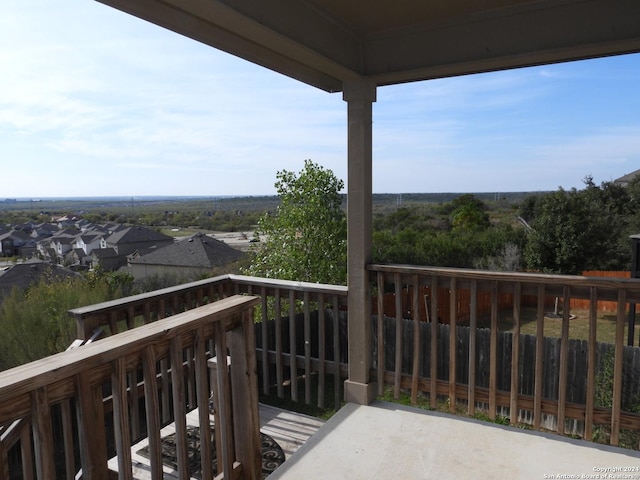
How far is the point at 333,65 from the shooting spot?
8.13ft

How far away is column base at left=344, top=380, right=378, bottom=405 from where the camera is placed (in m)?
2.95

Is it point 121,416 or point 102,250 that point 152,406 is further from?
point 102,250

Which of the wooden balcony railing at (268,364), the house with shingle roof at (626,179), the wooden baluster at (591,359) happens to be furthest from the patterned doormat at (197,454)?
the house with shingle roof at (626,179)

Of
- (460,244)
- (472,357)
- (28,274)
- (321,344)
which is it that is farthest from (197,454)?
(460,244)

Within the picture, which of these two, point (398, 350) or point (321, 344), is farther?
point (321, 344)

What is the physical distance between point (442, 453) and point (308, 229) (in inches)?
171

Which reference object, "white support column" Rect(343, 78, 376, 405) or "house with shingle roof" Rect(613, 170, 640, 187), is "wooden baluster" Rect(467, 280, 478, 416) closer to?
"white support column" Rect(343, 78, 376, 405)

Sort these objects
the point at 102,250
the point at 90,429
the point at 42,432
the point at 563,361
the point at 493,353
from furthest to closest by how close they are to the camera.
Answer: the point at 102,250 → the point at 493,353 → the point at 563,361 → the point at 90,429 → the point at 42,432

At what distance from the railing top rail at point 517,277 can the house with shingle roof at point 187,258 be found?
24.5 feet

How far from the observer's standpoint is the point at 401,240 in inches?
566

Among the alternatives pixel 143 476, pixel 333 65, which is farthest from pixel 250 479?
pixel 333 65

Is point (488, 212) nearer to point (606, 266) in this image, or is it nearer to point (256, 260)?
point (606, 266)

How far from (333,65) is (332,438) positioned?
213 centimetres

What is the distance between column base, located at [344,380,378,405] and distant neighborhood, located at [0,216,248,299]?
17.3ft
